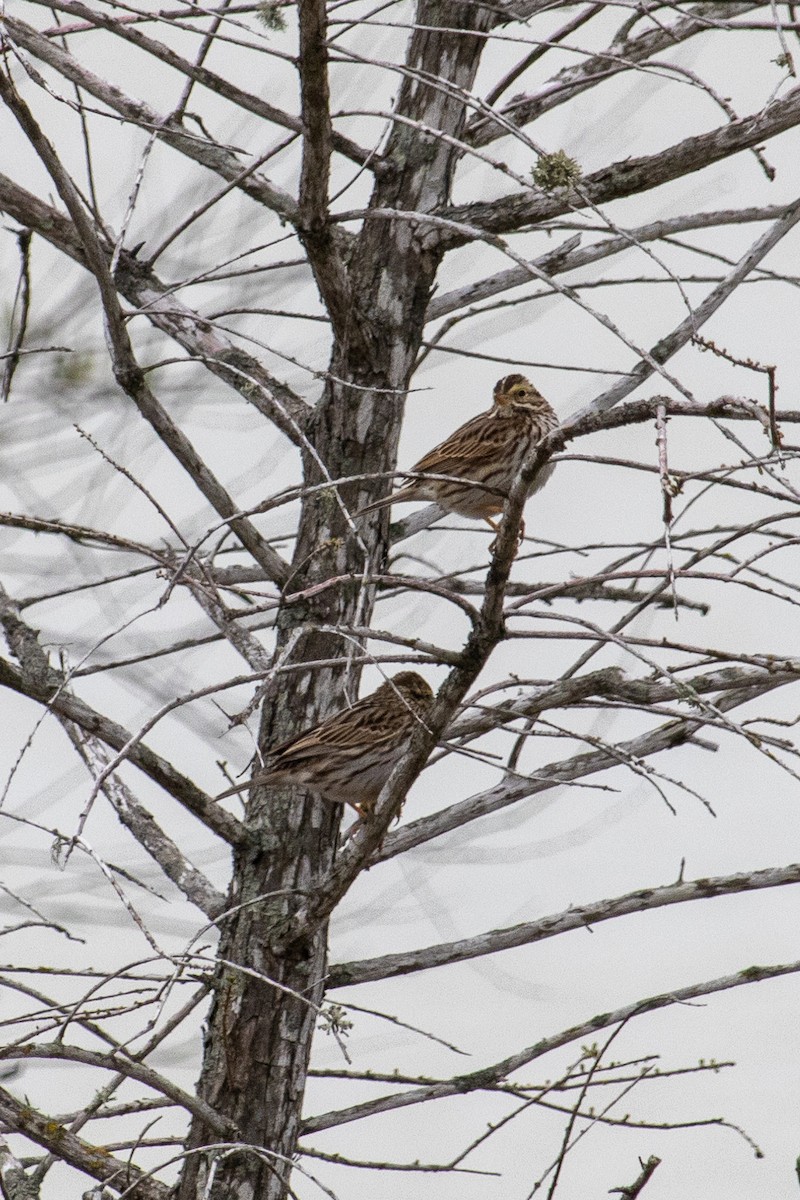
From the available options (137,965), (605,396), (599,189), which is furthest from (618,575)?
(605,396)

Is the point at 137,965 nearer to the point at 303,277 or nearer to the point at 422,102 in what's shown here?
the point at 303,277

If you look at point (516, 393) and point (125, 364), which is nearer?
point (125, 364)

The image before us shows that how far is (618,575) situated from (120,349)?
1789 millimetres

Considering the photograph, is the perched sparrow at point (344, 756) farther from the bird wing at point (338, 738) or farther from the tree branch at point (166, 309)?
the tree branch at point (166, 309)

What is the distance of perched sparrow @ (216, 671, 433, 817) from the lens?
430cm

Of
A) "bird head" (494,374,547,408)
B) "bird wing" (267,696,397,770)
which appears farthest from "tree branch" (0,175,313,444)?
"bird head" (494,374,547,408)

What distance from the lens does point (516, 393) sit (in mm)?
5992

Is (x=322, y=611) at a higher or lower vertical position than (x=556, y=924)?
higher

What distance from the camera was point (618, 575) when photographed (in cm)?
264

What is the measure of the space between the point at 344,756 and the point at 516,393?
2111mm

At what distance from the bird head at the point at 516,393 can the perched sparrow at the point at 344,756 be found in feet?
5.02

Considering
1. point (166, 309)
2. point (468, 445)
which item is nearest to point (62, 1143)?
point (166, 309)

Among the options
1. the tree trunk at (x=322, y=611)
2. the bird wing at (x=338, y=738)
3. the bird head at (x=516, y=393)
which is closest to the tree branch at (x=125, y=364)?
the tree trunk at (x=322, y=611)

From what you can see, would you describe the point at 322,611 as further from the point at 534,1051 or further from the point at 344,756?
the point at 534,1051
